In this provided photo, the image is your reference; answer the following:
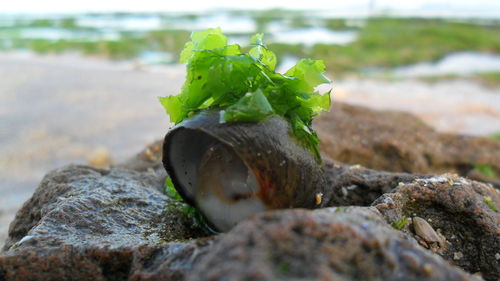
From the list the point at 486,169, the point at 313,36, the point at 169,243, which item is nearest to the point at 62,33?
the point at 313,36

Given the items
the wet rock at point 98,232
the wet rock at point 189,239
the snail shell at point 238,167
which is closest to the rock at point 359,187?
the wet rock at point 189,239

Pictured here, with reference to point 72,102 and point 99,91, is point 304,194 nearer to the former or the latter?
point 72,102

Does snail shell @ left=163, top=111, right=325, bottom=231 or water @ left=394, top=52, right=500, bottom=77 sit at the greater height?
snail shell @ left=163, top=111, right=325, bottom=231

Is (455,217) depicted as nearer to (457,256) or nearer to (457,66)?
(457,256)

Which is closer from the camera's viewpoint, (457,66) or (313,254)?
(313,254)

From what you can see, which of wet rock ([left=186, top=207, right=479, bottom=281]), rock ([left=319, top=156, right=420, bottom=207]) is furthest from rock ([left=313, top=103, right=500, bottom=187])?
wet rock ([left=186, top=207, right=479, bottom=281])

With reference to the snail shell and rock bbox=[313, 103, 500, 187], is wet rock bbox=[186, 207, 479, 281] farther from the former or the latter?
rock bbox=[313, 103, 500, 187]
